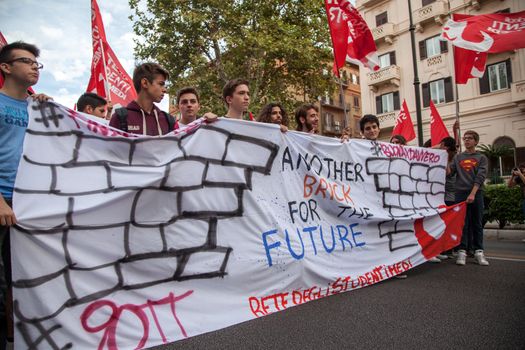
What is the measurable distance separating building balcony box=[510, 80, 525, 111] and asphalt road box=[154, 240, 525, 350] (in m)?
17.2

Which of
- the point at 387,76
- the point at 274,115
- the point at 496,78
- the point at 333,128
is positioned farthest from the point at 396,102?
the point at 274,115

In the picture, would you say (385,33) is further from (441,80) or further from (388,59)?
(441,80)

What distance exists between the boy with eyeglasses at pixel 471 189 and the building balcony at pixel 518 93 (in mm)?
15827

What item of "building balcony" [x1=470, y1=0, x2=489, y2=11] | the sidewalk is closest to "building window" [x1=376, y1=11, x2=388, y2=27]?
"building balcony" [x1=470, y1=0, x2=489, y2=11]

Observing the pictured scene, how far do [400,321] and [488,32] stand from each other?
5.21 meters

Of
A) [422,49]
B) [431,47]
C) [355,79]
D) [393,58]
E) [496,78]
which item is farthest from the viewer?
[355,79]

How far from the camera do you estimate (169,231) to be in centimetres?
248

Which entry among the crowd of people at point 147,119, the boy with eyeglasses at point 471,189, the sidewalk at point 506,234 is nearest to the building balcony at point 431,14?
the sidewalk at point 506,234

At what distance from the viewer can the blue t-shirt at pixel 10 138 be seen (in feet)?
6.97

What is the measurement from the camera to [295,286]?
119 inches

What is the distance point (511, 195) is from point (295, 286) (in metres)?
7.83

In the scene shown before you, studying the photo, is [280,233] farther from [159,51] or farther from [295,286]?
[159,51]

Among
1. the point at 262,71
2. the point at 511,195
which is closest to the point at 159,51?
the point at 262,71

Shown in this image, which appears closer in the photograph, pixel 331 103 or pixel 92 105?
pixel 92 105
